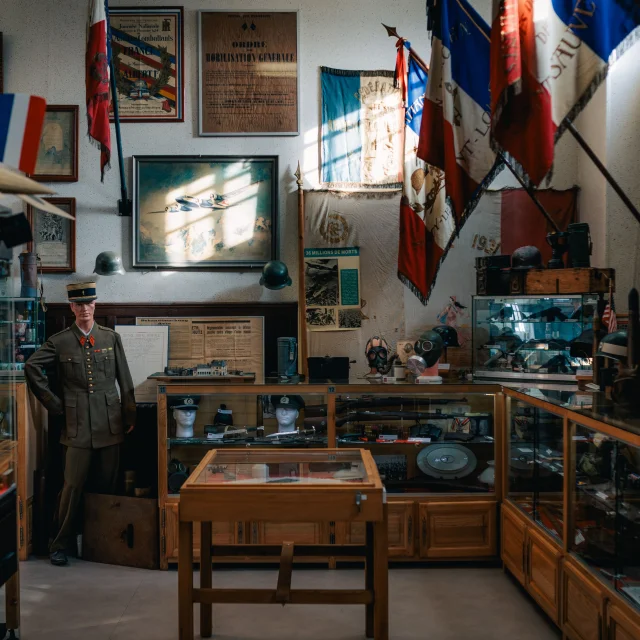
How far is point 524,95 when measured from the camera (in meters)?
3.57

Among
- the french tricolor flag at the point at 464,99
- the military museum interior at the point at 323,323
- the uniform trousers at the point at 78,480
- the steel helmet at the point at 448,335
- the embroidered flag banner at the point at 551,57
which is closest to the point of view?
Result: the embroidered flag banner at the point at 551,57

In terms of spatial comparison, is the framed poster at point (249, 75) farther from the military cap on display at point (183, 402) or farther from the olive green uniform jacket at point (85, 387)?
the military cap on display at point (183, 402)

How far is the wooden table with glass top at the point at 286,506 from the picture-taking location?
3.13 metres

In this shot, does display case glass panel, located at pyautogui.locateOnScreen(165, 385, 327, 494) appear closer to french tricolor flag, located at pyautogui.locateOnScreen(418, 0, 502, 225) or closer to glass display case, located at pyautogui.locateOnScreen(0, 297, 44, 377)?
glass display case, located at pyautogui.locateOnScreen(0, 297, 44, 377)

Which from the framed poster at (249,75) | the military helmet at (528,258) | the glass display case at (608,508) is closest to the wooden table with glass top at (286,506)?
the glass display case at (608,508)

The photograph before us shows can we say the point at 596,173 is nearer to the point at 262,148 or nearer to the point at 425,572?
the point at 262,148

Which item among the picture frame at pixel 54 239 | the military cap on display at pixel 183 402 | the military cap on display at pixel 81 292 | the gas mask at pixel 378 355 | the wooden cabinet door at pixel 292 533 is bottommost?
the wooden cabinet door at pixel 292 533

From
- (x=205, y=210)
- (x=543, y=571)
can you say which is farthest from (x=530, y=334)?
(x=205, y=210)

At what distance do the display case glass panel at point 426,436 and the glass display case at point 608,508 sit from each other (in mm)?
1396

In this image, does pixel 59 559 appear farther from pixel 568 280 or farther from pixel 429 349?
pixel 568 280

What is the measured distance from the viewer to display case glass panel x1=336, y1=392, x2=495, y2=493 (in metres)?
5.07

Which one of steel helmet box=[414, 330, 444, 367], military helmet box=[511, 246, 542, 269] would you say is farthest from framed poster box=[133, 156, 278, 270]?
military helmet box=[511, 246, 542, 269]

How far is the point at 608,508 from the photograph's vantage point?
135 inches

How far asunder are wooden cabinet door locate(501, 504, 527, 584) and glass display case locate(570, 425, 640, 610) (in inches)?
28.9
